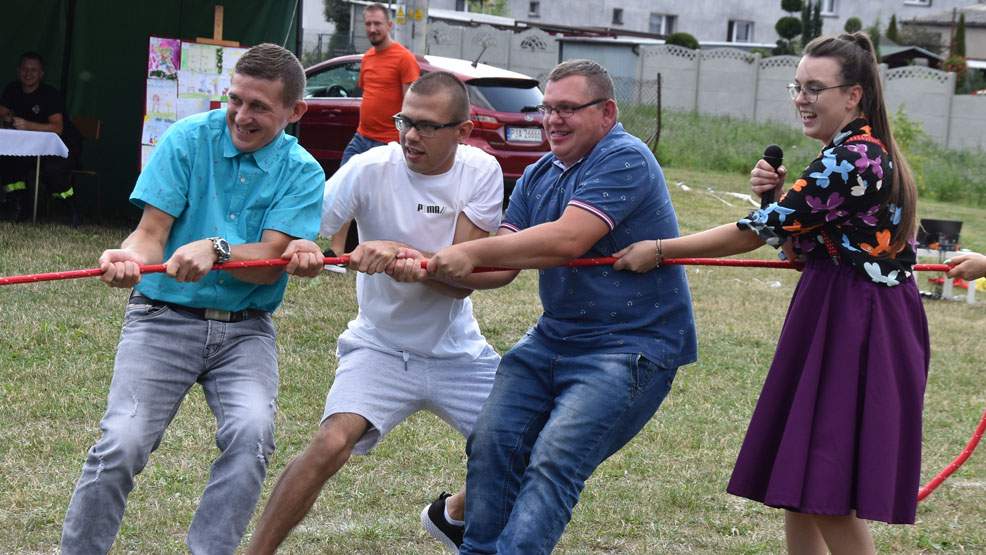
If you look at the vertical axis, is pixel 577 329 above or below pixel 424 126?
below

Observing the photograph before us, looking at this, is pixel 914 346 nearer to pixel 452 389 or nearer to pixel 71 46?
pixel 452 389

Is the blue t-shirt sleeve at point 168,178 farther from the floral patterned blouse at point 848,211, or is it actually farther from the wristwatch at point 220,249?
the floral patterned blouse at point 848,211

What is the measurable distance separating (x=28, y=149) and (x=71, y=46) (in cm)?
190

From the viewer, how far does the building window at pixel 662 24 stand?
49.8 metres

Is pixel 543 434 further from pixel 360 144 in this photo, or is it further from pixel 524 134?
pixel 524 134

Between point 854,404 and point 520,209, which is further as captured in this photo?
point 520,209

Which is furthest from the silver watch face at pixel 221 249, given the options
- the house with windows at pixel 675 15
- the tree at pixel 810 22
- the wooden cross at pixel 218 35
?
the house with windows at pixel 675 15

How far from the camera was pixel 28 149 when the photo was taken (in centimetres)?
1052

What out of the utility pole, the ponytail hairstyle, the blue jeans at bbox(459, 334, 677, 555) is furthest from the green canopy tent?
the ponytail hairstyle

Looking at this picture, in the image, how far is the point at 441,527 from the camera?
420cm

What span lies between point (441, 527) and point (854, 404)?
1632 millimetres

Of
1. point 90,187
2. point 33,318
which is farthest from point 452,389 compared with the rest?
point 90,187

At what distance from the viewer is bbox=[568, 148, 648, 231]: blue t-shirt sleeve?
3588 millimetres

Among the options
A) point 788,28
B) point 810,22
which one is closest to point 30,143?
point 788,28
